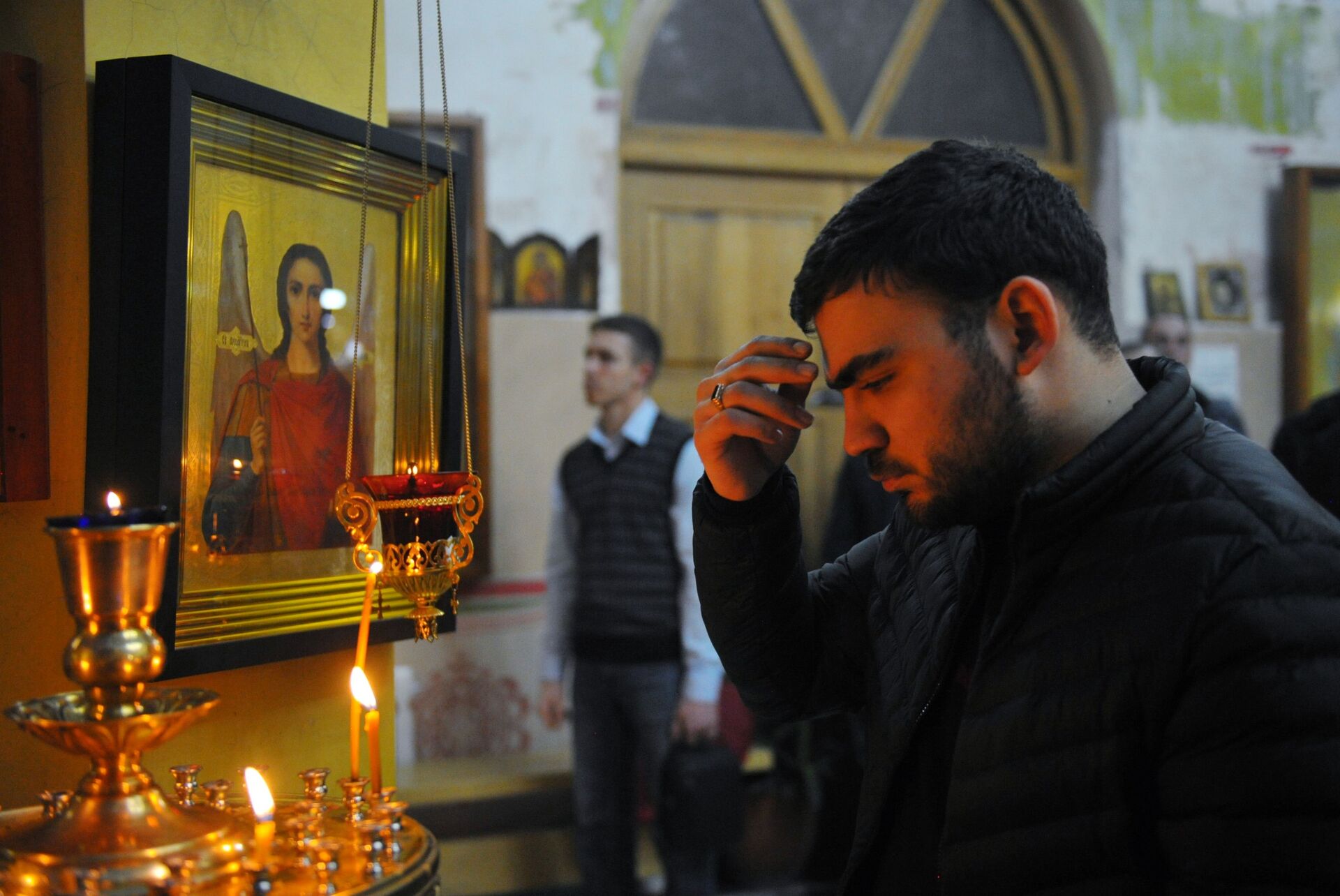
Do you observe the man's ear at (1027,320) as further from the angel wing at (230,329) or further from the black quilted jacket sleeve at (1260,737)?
the angel wing at (230,329)

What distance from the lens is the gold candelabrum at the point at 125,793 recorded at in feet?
3.39

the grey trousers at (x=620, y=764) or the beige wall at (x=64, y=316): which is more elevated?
the beige wall at (x=64, y=316)

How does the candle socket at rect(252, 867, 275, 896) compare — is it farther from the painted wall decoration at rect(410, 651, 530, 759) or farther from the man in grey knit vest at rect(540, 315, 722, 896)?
the painted wall decoration at rect(410, 651, 530, 759)

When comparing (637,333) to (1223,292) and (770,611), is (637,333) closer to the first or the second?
(770,611)

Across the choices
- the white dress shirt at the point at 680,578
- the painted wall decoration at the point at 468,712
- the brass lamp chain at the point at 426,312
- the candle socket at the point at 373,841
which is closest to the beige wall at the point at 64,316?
the brass lamp chain at the point at 426,312

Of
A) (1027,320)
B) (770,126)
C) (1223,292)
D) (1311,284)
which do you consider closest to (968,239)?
(1027,320)

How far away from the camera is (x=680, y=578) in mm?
3998

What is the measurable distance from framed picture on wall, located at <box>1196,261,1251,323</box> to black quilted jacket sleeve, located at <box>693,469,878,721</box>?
4.59 meters

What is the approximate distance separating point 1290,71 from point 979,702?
5.58 metres

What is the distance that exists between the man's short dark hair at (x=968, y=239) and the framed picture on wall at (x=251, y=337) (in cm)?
67

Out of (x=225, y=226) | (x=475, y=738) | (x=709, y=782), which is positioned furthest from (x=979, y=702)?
(x=475, y=738)

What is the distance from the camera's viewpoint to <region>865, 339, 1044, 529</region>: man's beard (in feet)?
4.51

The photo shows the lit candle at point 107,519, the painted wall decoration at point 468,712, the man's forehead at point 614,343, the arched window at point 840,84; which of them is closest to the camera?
the lit candle at point 107,519

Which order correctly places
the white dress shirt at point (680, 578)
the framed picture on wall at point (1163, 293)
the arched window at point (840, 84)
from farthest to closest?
1. the framed picture on wall at point (1163, 293)
2. the arched window at point (840, 84)
3. the white dress shirt at point (680, 578)
